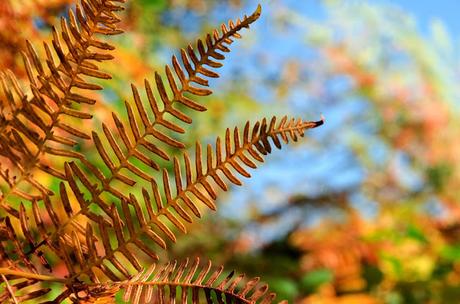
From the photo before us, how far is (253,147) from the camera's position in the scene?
30cm

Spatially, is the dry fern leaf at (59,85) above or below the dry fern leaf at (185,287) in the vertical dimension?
above

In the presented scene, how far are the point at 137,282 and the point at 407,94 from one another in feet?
20.2

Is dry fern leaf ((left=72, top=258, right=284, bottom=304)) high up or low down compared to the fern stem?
down

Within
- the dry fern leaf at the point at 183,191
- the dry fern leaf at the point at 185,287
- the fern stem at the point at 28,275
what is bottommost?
the dry fern leaf at the point at 185,287

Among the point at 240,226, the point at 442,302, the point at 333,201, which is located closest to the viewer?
the point at 442,302

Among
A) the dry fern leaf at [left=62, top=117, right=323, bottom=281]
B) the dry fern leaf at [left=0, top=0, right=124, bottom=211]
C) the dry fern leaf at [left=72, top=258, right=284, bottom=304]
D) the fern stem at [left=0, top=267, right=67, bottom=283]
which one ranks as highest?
the dry fern leaf at [left=0, top=0, right=124, bottom=211]

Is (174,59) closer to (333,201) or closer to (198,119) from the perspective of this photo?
(333,201)

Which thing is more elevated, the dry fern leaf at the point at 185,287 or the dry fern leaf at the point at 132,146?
the dry fern leaf at the point at 132,146

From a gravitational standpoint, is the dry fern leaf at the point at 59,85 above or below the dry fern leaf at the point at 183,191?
above

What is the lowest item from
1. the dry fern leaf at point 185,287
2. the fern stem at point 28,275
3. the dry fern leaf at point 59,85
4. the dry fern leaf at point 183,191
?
the dry fern leaf at point 185,287

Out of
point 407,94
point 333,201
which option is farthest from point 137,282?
point 407,94

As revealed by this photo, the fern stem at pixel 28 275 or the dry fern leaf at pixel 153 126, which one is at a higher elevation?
the dry fern leaf at pixel 153 126

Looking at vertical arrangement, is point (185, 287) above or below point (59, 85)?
below

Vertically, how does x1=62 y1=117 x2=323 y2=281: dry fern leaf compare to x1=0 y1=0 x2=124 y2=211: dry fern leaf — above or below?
below
